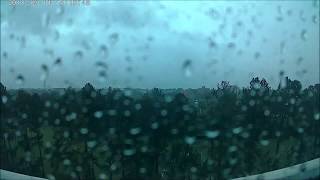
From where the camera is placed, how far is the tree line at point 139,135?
5125 mm

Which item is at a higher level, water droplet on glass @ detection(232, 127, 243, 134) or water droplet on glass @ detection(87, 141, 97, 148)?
water droplet on glass @ detection(232, 127, 243, 134)

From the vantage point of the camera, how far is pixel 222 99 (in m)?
5.24

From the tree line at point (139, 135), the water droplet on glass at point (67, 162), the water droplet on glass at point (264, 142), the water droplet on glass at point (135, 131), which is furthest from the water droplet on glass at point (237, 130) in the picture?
the water droplet on glass at point (67, 162)

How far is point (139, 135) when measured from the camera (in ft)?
16.9

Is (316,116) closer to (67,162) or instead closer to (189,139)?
(189,139)

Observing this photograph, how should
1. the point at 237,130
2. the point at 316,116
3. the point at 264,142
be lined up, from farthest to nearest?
1. the point at 316,116
2. the point at 264,142
3. the point at 237,130

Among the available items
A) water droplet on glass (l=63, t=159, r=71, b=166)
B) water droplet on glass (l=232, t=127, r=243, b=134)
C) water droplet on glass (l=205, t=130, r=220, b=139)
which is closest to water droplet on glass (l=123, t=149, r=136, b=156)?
water droplet on glass (l=63, t=159, r=71, b=166)

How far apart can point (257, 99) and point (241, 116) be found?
325mm

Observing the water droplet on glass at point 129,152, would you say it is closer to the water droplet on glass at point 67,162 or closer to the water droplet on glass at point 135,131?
the water droplet on glass at point 135,131

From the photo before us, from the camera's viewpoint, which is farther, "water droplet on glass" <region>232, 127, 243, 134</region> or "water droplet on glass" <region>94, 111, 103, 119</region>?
"water droplet on glass" <region>232, 127, 243, 134</region>

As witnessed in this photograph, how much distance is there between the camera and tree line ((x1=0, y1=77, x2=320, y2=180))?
16.8ft

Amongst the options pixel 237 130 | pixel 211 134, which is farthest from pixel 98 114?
pixel 237 130

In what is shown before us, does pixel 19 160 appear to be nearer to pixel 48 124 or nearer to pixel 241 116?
pixel 48 124

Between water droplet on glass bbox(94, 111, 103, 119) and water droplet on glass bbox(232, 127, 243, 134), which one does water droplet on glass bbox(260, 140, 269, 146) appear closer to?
water droplet on glass bbox(232, 127, 243, 134)
